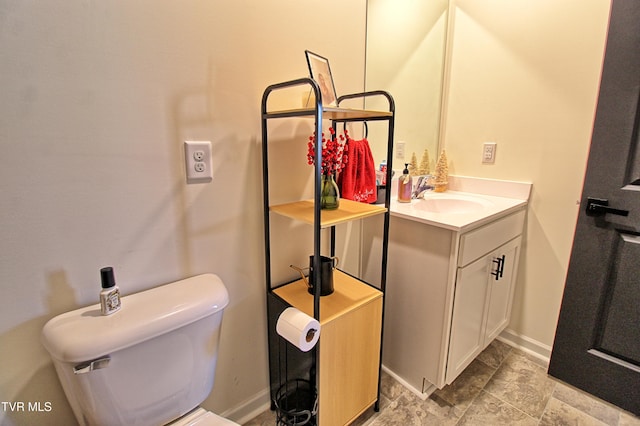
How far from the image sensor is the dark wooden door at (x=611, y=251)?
123cm

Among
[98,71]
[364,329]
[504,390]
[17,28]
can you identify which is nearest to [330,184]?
[364,329]

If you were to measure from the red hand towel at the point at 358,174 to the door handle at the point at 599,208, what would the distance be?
0.95 m

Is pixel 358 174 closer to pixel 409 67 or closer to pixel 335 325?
pixel 335 325

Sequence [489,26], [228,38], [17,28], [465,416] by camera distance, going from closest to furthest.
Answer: [17,28] → [228,38] → [465,416] → [489,26]

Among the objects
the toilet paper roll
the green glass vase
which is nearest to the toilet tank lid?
the toilet paper roll

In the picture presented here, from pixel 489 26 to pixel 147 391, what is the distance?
221cm

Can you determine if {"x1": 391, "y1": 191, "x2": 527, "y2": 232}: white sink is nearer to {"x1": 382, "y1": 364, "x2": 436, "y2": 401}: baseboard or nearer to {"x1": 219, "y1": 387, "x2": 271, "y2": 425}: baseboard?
{"x1": 382, "y1": 364, "x2": 436, "y2": 401}: baseboard

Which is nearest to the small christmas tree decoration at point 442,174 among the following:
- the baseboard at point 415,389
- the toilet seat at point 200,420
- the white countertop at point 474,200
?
the white countertop at point 474,200

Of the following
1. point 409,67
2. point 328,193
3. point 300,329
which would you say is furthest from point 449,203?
point 300,329

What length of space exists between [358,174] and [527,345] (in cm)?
143

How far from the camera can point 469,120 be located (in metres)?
1.86

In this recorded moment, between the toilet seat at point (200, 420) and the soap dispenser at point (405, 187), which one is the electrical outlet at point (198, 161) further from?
the soap dispenser at point (405, 187)

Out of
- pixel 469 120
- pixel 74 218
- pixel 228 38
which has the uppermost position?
pixel 228 38

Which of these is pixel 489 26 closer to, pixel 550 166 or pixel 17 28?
pixel 550 166
